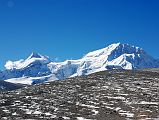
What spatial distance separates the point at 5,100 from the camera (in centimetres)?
4581

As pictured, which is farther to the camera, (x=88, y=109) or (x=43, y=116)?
(x=88, y=109)

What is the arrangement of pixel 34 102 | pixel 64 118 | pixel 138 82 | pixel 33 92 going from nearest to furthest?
1. pixel 64 118
2. pixel 34 102
3. pixel 33 92
4. pixel 138 82

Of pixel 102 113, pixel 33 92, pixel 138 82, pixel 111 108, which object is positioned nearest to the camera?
pixel 102 113

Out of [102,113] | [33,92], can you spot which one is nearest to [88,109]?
[102,113]

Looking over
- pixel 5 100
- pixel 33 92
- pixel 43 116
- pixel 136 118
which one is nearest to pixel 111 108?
pixel 136 118

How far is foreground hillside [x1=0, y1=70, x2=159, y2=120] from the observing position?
37344 millimetres

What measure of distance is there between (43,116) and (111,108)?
24.7 feet

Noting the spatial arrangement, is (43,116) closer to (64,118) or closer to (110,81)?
(64,118)

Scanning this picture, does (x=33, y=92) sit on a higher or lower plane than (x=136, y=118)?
higher

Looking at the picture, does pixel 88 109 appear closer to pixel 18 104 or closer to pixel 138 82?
pixel 18 104

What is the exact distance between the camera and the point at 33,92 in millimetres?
53344

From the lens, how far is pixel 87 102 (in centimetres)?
4406

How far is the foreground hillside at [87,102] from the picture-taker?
37.3 meters

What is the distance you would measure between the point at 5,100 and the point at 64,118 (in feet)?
39.1
